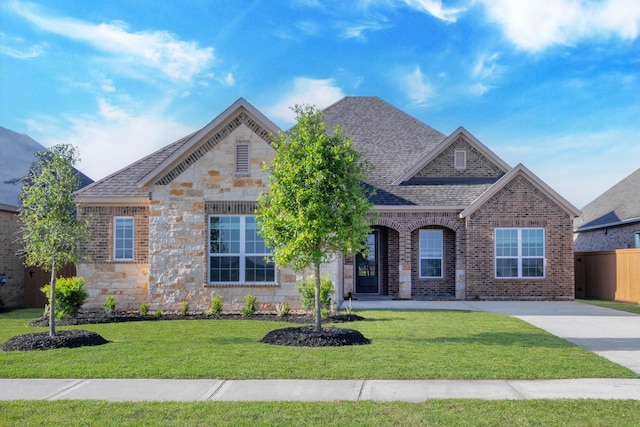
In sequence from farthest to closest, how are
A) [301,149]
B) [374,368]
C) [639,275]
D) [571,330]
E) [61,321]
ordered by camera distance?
[639,275], [61,321], [571,330], [301,149], [374,368]

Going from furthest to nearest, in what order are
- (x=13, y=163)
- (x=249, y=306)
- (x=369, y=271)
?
(x=13, y=163) → (x=369, y=271) → (x=249, y=306)

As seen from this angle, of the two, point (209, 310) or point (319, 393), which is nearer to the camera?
point (319, 393)

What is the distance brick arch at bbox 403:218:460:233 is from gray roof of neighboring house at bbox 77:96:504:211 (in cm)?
59

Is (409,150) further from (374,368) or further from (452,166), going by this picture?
(374,368)

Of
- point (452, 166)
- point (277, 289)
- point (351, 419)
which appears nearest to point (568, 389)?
point (351, 419)

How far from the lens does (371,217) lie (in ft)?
55.8

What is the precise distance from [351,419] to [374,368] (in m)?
2.59

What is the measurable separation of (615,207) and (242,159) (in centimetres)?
1961

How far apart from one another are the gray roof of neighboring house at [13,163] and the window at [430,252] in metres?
13.0

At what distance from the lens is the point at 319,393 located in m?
7.70

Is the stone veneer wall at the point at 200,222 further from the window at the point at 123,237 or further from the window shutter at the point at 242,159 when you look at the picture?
the window at the point at 123,237

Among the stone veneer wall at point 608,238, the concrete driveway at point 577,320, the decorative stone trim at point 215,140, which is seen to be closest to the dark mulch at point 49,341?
the decorative stone trim at point 215,140

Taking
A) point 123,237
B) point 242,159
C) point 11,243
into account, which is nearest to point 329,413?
point 242,159

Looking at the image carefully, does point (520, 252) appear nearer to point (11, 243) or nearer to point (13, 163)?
point (11, 243)
